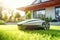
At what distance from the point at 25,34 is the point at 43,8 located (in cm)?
54

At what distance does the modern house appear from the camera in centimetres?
209

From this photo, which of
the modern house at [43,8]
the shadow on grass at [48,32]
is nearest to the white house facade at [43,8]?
the modern house at [43,8]

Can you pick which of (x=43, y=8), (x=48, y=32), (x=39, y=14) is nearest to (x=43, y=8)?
(x=43, y=8)

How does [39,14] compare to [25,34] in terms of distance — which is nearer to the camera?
[25,34]

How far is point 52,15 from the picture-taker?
7.39ft

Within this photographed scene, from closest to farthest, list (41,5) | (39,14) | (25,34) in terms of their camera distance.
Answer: (25,34) → (39,14) → (41,5)

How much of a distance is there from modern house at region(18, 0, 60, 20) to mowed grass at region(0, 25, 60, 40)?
203 millimetres

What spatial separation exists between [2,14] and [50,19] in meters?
0.41

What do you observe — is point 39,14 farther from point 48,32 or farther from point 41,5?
point 48,32

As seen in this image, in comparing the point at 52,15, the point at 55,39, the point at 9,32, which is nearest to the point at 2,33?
the point at 9,32

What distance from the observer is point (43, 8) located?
90.4 inches

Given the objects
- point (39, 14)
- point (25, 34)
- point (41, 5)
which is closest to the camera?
point (25, 34)

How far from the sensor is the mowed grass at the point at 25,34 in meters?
1.79

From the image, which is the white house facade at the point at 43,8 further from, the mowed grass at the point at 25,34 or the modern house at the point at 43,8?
the mowed grass at the point at 25,34
